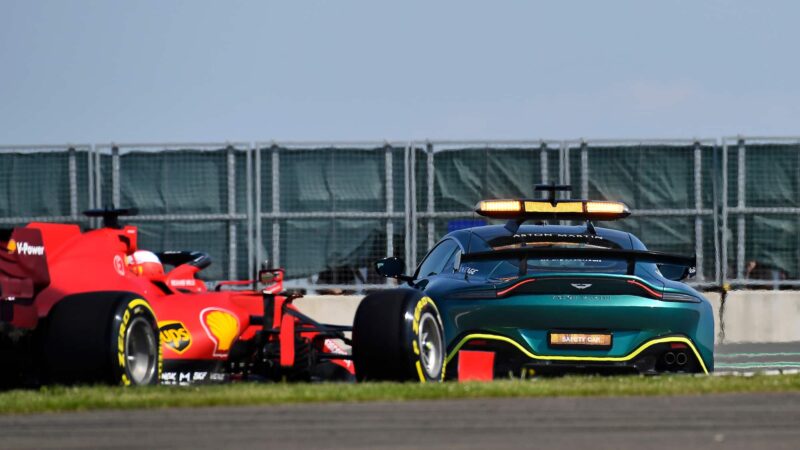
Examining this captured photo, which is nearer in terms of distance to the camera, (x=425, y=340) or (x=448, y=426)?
(x=448, y=426)

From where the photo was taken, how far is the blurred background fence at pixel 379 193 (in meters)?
23.8

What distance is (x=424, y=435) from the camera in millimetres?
7926

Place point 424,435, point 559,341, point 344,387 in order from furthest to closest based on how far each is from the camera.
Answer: point 559,341
point 344,387
point 424,435

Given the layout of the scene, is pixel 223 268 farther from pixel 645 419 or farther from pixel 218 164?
pixel 645 419

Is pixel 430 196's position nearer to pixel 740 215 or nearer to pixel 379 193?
pixel 379 193

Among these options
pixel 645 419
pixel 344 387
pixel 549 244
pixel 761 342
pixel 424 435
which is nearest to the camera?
pixel 424 435

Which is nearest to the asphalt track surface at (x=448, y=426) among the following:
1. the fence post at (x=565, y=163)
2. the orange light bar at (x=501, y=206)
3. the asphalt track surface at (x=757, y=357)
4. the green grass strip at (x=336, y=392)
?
the green grass strip at (x=336, y=392)

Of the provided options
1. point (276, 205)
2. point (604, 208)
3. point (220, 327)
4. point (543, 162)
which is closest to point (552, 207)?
point (604, 208)

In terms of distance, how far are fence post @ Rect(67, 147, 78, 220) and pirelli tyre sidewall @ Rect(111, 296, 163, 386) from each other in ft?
42.0

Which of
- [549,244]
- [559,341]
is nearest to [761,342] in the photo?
[549,244]

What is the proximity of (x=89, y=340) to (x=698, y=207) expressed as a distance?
14.7 meters

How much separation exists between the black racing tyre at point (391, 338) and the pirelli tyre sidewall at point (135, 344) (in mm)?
1257

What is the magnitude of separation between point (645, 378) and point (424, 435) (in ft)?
12.1

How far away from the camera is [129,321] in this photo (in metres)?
10.8
